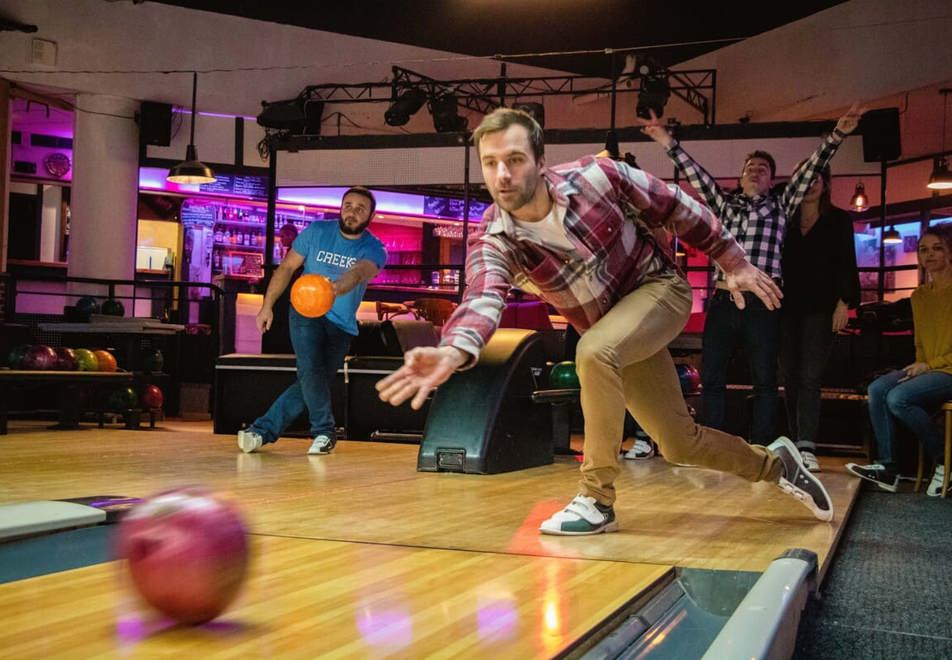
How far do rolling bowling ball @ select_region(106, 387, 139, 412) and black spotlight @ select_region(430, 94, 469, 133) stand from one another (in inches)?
224

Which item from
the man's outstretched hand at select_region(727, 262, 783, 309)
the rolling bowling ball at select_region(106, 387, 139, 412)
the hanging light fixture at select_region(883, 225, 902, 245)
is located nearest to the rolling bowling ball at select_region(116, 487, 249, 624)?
the man's outstretched hand at select_region(727, 262, 783, 309)

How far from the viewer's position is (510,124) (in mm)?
2395

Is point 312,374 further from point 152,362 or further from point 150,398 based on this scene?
point 152,362

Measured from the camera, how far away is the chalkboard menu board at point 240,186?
14227mm

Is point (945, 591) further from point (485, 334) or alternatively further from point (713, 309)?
point (713, 309)

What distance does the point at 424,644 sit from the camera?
1533mm

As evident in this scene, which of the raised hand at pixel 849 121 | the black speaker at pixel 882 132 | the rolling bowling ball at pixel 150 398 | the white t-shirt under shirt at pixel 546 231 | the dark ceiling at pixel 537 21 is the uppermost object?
the dark ceiling at pixel 537 21

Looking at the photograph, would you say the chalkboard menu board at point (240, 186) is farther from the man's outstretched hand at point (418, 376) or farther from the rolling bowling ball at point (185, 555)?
the rolling bowling ball at point (185, 555)

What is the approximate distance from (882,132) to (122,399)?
805 cm

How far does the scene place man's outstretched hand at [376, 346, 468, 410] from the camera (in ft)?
5.84

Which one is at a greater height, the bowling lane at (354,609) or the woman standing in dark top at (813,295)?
the woman standing in dark top at (813,295)

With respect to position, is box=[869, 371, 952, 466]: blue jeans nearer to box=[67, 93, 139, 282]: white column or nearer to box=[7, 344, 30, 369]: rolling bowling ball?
box=[7, 344, 30, 369]: rolling bowling ball

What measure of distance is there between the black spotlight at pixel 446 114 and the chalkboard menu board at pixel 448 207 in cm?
305

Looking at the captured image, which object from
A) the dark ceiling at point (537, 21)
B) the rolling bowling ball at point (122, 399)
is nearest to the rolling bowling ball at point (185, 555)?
the rolling bowling ball at point (122, 399)
